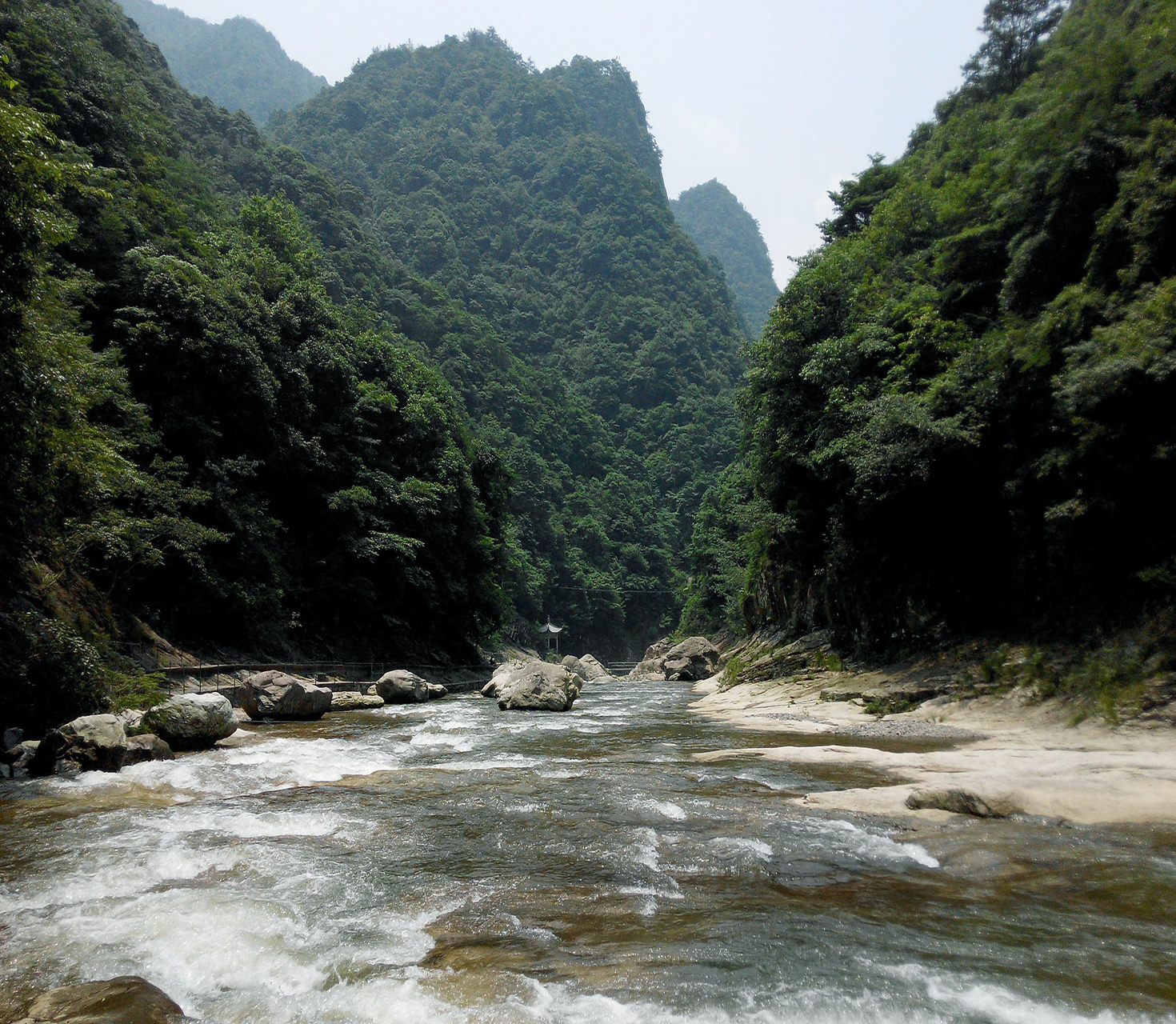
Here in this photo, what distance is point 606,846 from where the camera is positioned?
6191 mm

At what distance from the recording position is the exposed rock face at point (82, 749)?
28.5 ft

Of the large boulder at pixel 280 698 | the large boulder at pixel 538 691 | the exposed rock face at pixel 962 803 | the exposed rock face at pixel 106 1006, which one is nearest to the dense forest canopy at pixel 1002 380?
the exposed rock face at pixel 962 803

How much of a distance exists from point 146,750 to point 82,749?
38.3 inches

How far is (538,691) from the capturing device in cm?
2036

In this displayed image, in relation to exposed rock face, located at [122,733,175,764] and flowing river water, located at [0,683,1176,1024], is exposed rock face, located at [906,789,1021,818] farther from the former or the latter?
exposed rock face, located at [122,733,175,764]

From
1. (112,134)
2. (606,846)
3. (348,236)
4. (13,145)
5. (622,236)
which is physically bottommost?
(606,846)

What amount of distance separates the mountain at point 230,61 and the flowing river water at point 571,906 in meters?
177

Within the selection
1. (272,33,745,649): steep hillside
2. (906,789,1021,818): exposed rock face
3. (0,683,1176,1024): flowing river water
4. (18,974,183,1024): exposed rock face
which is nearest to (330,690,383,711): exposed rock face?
(0,683,1176,1024): flowing river water

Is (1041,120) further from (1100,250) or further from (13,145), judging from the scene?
(13,145)

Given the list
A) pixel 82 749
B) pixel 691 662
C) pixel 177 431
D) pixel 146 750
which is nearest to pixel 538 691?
pixel 146 750

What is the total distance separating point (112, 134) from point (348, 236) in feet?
126

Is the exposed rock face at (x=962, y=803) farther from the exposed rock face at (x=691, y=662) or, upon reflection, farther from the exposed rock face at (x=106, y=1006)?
the exposed rock face at (x=691, y=662)

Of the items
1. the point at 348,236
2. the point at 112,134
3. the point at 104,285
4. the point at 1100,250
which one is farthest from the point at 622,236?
the point at 1100,250

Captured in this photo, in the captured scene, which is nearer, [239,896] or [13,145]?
[239,896]
